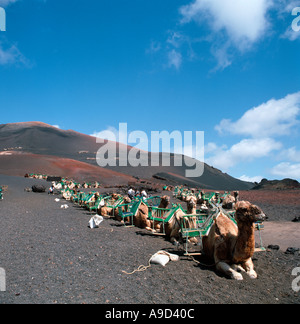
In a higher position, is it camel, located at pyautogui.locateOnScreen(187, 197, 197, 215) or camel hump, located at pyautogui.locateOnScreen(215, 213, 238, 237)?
camel, located at pyautogui.locateOnScreen(187, 197, 197, 215)

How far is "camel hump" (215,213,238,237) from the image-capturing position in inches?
262

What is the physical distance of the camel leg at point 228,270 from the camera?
19.7ft

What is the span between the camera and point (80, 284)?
5289mm

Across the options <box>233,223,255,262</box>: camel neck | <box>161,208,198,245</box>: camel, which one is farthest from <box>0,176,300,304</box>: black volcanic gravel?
<box>161,208,198,245</box>: camel

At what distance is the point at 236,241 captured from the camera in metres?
6.12

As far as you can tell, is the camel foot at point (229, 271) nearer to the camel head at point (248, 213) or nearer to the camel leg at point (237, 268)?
the camel leg at point (237, 268)

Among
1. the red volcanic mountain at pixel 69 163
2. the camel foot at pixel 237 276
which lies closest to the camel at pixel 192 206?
the camel foot at pixel 237 276

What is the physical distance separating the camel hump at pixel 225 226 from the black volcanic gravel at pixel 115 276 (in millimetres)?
948

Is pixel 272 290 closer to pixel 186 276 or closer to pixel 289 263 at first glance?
pixel 186 276

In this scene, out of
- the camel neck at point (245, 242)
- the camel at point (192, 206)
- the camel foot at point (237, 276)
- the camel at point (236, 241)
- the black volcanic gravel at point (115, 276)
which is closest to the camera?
the black volcanic gravel at point (115, 276)

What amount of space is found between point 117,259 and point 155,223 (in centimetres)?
478

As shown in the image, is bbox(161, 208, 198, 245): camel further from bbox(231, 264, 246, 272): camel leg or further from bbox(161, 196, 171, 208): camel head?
bbox(231, 264, 246, 272): camel leg

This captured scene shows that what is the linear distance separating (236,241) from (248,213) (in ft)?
2.91
